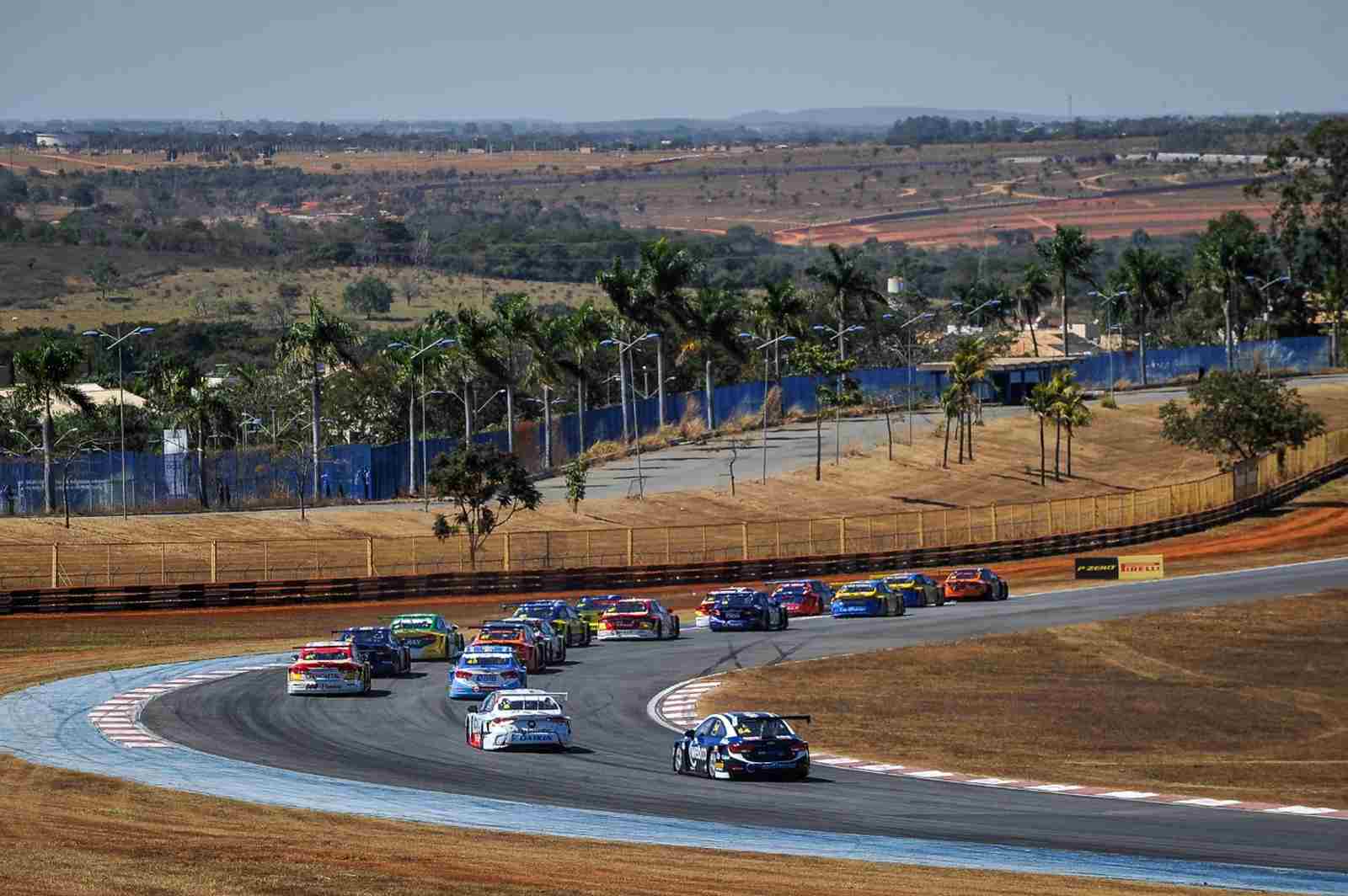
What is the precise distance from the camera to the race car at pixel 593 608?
62156 mm

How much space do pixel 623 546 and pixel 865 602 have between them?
62.4 ft

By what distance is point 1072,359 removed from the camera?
15112 cm

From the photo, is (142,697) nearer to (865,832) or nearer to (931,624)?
(865,832)

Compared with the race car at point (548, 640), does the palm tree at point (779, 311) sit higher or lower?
higher

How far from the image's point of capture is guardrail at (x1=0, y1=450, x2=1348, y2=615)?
6425cm

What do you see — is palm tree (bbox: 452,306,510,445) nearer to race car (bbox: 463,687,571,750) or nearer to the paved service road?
the paved service road

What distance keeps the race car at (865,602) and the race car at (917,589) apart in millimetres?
2069

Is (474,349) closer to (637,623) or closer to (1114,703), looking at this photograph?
(637,623)

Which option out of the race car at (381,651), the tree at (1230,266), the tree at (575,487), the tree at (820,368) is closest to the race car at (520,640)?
the race car at (381,651)

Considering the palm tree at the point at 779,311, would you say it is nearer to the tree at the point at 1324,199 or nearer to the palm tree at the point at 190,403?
the palm tree at the point at 190,403

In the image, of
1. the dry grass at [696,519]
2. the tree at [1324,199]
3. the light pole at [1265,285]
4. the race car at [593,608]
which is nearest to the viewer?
the race car at [593,608]

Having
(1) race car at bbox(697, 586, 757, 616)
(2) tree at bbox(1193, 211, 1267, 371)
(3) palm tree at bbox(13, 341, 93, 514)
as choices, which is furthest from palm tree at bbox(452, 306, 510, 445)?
(2) tree at bbox(1193, 211, 1267, 371)

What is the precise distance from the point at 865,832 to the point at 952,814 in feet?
8.91

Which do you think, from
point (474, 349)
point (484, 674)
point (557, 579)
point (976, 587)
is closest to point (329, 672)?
point (484, 674)
